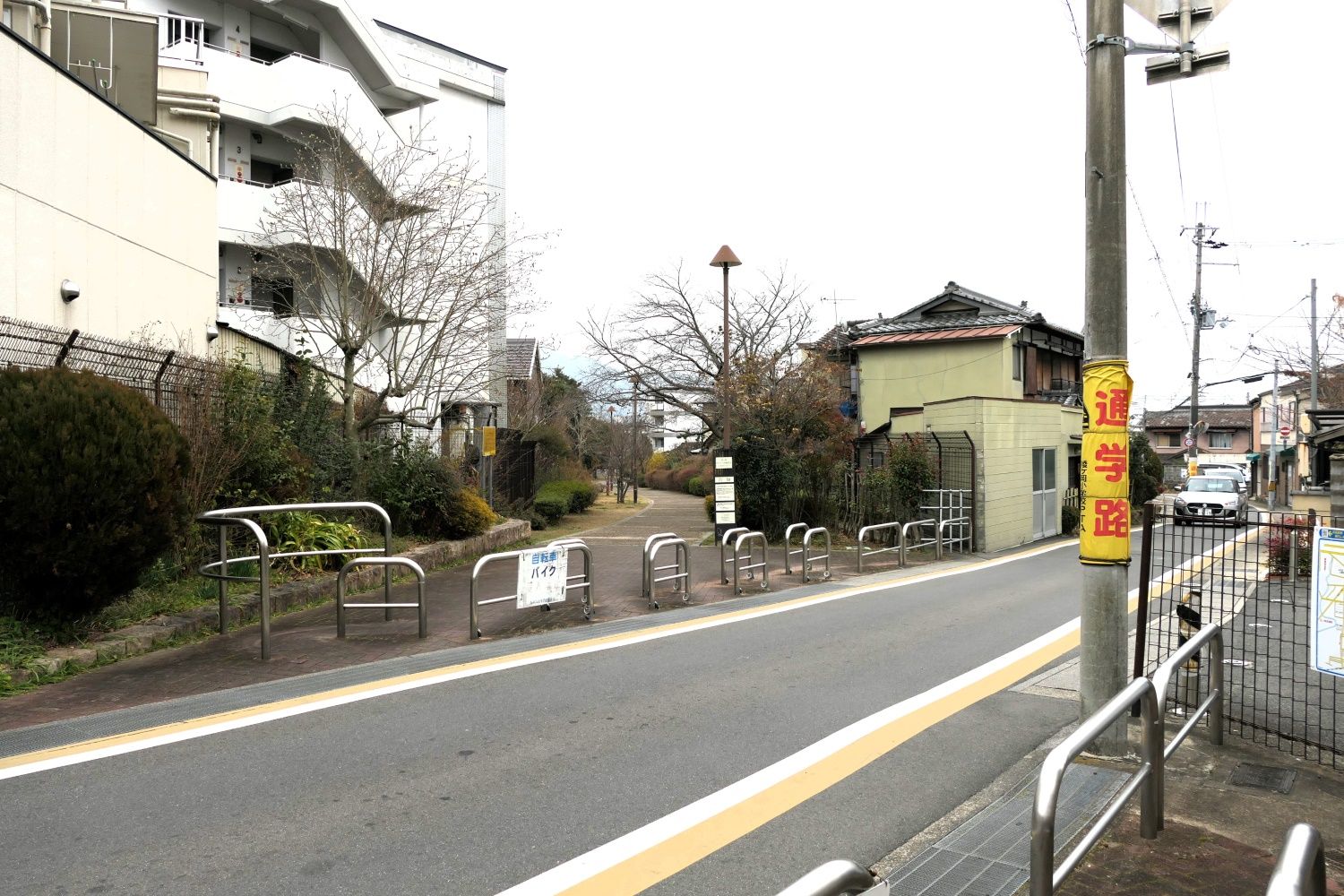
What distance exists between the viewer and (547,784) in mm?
4992

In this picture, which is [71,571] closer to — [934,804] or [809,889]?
[934,804]

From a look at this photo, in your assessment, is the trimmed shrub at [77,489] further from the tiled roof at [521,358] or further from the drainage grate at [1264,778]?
the tiled roof at [521,358]

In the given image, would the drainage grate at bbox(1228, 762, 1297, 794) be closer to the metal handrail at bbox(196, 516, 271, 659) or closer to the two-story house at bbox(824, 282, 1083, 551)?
the metal handrail at bbox(196, 516, 271, 659)

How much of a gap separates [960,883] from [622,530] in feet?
72.8

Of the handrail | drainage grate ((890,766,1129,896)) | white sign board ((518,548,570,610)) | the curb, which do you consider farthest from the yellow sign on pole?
the curb

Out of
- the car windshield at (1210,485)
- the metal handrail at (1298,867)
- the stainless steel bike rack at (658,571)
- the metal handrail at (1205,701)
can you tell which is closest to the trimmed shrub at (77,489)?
the stainless steel bike rack at (658,571)

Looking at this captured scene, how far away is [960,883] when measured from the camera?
12.7ft

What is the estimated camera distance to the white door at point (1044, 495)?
25906mm

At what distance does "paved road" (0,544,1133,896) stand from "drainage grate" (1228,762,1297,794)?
117 centimetres

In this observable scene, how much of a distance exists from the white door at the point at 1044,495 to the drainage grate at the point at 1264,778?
2133 centimetres

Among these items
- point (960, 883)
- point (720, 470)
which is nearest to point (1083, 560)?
point (960, 883)

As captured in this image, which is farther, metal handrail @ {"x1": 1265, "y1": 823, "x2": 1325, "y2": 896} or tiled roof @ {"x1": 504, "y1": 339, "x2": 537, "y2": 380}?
tiled roof @ {"x1": 504, "y1": 339, "x2": 537, "y2": 380}

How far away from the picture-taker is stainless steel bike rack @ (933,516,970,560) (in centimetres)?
1941

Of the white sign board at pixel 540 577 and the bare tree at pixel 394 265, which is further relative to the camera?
the bare tree at pixel 394 265
